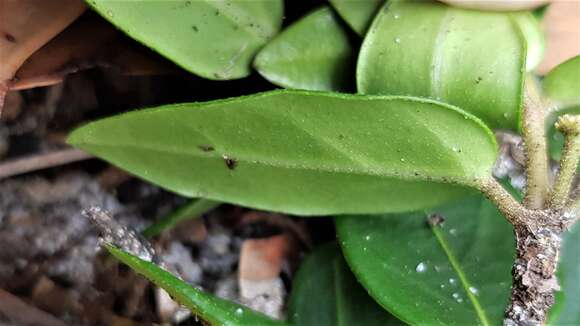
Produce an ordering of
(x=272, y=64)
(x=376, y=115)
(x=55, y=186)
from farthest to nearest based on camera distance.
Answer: (x=55, y=186)
(x=272, y=64)
(x=376, y=115)

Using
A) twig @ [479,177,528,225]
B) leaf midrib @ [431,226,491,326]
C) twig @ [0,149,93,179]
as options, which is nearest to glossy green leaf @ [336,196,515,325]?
leaf midrib @ [431,226,491,326]

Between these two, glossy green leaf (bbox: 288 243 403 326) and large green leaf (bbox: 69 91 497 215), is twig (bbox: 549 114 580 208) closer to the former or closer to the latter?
large green leaf (bbox: 69 91 497 215)

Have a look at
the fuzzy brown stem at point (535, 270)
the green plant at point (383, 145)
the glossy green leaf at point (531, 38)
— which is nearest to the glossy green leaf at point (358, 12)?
the green plant at point (383, 145)

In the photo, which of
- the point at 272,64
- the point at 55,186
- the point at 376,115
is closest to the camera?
the point at 376,115

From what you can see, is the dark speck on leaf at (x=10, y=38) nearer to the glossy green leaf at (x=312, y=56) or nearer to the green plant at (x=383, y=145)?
the green plant at (x=383, y=145)

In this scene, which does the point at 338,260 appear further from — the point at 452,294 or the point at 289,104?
the point at 289,104

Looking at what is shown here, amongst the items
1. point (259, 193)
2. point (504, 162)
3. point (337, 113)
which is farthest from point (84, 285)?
point (504, 162)

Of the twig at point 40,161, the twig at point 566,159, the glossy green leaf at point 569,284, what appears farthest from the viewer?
the twig at point 40,161

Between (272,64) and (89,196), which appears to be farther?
(89,196)

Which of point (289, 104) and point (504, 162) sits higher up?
point (289, 104)
